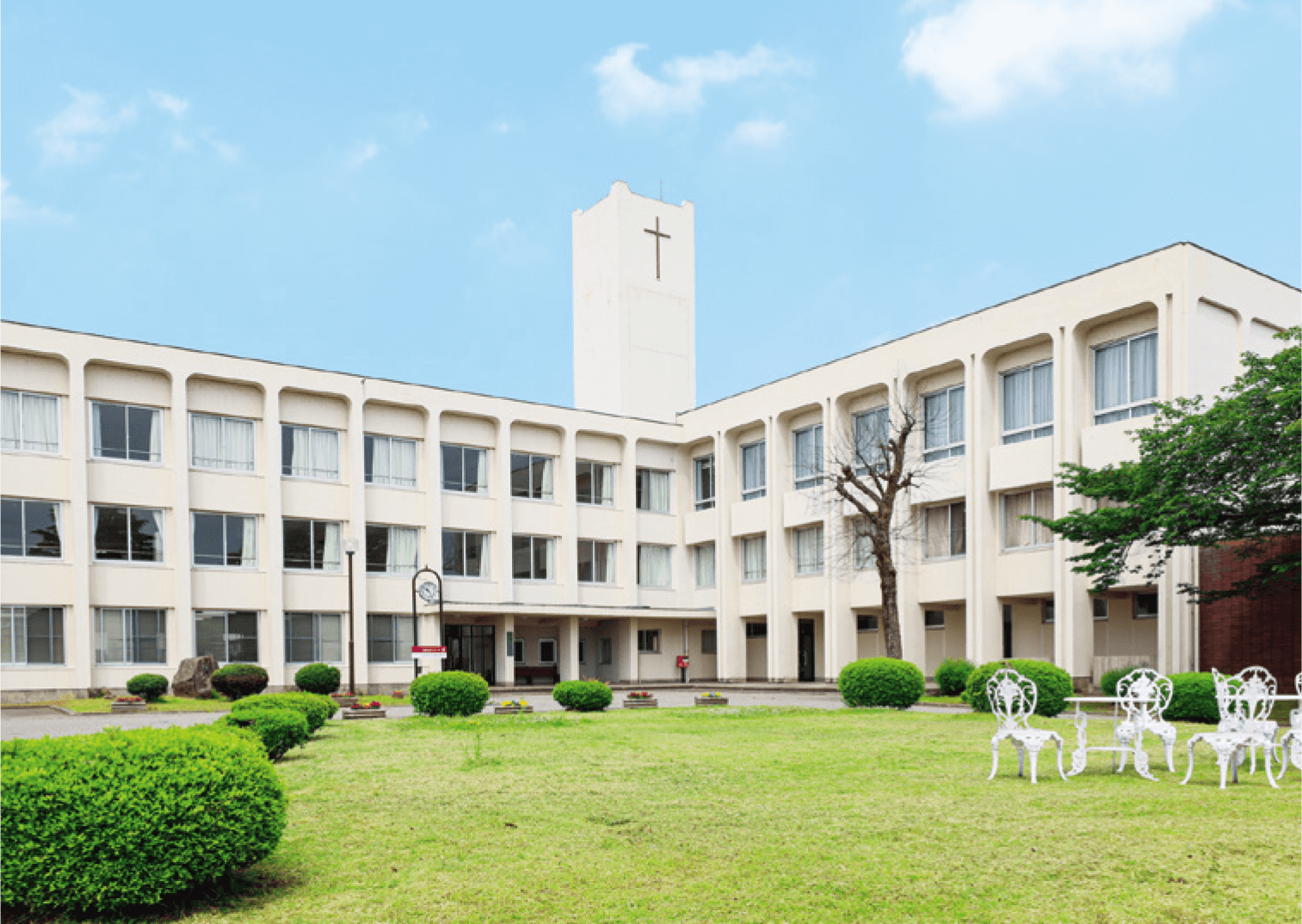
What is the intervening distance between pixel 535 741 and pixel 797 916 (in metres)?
10.4

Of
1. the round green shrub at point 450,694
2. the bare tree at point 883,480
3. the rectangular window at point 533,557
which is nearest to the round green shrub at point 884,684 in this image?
the bare tree at point 883,480

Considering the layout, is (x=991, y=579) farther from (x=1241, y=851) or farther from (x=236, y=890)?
(x=236, y=890)

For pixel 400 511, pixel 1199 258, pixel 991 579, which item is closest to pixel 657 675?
pixel 400 511

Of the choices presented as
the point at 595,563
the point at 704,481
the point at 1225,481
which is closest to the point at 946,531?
the point at 704,481

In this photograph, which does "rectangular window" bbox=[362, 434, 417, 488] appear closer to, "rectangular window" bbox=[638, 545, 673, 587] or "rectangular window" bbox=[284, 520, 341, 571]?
"rectangular window" bbox=[284, 520, 341, 571]

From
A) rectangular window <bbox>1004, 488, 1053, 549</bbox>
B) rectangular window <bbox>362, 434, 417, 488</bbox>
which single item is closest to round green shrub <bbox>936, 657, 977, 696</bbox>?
rectangular window <bbox>1004, 488, 1053, 549</bbox>

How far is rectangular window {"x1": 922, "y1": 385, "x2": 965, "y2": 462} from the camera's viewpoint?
36.7 metres

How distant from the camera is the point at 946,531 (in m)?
37.1

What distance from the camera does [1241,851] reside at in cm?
746

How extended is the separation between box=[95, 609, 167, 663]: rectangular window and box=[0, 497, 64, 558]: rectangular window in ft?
7.81

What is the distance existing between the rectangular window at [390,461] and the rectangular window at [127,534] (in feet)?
24.2

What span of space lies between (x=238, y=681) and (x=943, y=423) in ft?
75.6

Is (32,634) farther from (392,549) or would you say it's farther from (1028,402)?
(1028,402)

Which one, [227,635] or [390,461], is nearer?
[227,635]
